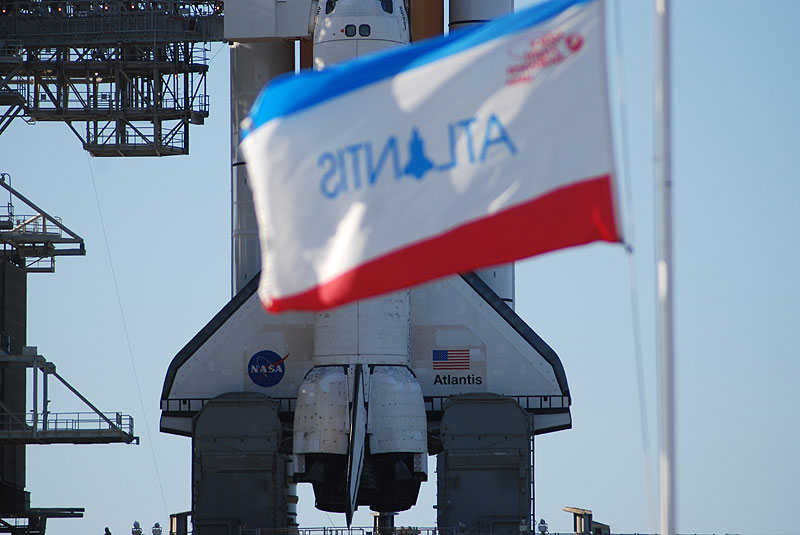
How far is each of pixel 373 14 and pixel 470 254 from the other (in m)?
21.0

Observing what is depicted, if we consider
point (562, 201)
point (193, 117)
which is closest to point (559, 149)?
point (562, 201)

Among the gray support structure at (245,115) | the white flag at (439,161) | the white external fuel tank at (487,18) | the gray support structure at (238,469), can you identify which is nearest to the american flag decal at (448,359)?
the white external fuel tank at (487,18)

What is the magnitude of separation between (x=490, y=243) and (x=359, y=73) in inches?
72.9

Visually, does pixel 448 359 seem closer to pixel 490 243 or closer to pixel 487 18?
pixel 487 18

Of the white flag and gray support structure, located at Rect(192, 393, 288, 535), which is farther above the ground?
the white flag

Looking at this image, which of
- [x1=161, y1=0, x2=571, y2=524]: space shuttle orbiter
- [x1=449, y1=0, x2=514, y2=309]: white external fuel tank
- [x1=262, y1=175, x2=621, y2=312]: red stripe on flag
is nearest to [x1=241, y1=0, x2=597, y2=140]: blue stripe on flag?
[x1=262, y1=175, x2=621, y2=312]: red stripe on flag

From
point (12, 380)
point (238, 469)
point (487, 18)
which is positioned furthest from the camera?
point (12, 380)

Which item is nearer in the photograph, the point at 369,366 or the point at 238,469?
the point at 369,366

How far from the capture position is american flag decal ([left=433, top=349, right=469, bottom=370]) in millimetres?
37344

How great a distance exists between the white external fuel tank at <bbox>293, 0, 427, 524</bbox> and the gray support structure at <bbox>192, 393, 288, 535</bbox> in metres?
2.47

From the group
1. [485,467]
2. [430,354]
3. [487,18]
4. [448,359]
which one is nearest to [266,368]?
[430,354]

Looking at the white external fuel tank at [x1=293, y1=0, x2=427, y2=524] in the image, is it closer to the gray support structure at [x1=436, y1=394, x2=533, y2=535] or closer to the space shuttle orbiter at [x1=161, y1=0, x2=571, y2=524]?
the space shuttle orbiter at [x1=161, y1=0, x2=571, y2=524]

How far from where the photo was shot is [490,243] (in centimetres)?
1358

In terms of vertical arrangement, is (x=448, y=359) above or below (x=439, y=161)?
below
